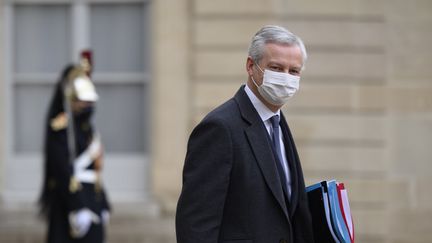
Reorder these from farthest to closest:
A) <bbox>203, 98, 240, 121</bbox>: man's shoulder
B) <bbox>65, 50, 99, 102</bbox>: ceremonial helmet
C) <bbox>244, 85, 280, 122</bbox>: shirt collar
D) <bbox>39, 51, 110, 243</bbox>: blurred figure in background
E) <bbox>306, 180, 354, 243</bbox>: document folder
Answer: <bbox>65, 50, 99, 102</bbox>: ceremonial helmet < <bbox>39, 51, 110, 243</bbox>: blurred figure in background < <bbox>306, 180, 354, 243</bbox>: document folder < <bbox>244, 85, 280, 122</bbox>: shirt collar < <bbox>203, 98, 240, 121</bbox>: man's shoulder

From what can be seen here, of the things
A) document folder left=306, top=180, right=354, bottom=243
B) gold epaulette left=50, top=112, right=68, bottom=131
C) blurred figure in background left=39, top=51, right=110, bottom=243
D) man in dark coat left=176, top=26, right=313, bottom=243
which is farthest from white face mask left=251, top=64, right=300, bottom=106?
gold epaulette left=50, top=112, right=68, bottom=131

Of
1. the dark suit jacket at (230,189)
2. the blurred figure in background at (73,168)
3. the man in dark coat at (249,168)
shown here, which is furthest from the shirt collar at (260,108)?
the blurred figure in background at (73,168)

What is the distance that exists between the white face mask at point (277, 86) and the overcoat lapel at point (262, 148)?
89 mm

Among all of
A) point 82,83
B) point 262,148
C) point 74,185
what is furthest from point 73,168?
point 262,148

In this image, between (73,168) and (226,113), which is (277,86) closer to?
(226,113)

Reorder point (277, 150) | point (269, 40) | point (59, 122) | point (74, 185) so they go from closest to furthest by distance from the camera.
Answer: point (269, 40)
point (277, 150)
point (74, 185)
point (59, 122)

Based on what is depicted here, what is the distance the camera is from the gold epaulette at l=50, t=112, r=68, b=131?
8.27 meters

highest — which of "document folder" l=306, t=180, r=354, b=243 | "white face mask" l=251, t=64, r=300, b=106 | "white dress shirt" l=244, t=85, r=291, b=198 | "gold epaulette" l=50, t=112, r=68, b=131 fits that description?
"white face mask" l=251, t=64, r=300, b=106

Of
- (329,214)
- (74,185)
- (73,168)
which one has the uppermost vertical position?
(329,214)

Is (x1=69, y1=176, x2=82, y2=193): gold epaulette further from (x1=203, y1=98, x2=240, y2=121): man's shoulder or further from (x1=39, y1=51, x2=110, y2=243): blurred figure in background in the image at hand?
(x1=203, y1=98, x2=240, y2=121): man's shoulder

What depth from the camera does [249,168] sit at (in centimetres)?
383

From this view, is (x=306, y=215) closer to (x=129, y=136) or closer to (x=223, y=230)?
Result: (x=223, y=230)

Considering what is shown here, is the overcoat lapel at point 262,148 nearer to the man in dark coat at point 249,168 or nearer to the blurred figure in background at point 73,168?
the man in dark coat at point 249,168

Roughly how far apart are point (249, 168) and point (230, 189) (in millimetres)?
104
